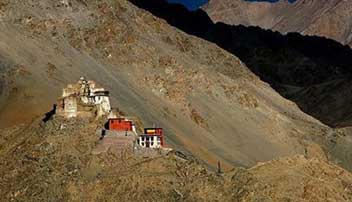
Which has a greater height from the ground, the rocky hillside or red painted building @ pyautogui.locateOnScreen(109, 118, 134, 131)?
red painted building @ pyautogui.locateOnScreen(109, 118, 134, 131)

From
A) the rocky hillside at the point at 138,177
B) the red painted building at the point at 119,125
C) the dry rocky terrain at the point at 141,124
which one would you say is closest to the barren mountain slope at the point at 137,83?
the dry rocky terrain at the point at 141,124

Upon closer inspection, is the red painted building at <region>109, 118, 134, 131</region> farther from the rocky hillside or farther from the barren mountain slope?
the barren mountain slope

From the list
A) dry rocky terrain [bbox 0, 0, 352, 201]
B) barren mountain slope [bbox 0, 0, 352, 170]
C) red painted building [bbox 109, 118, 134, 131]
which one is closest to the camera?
dry rocky terrain [bbox 0, 0, 352, 201]

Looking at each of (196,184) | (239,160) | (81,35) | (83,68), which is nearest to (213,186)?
(196,184)

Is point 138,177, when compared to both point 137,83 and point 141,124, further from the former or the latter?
point 137,83

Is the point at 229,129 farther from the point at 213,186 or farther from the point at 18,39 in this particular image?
the point at 213,186

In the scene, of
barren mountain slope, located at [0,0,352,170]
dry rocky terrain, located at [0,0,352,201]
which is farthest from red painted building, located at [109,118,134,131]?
barren mountain slope, located at [0,0,352,170]
